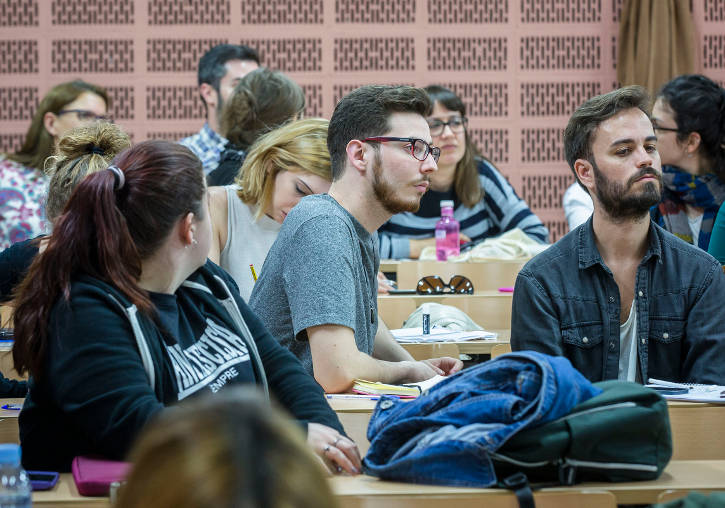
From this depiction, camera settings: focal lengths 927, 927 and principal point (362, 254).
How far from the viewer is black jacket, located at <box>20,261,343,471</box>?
1734 mm

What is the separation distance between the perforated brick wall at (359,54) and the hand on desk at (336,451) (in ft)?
17.6

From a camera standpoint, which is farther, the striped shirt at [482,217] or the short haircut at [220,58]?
the short haircut at [220,58]

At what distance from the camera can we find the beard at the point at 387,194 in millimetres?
2795

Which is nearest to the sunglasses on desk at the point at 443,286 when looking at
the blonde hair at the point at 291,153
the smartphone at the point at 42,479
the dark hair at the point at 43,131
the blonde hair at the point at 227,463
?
the blonde hair at the point at 291,153

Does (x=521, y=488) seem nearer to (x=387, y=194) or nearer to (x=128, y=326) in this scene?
(x=128, y=326)

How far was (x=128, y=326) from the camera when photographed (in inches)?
72.3

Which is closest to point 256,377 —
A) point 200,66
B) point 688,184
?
point 688,184

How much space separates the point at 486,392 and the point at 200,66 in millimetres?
4975

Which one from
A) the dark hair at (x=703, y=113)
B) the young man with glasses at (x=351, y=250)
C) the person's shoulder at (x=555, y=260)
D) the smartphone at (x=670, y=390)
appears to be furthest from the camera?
the dark hair at (x=703, y=113)

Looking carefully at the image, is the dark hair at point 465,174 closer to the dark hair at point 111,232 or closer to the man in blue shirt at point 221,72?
the man in blue shirt at point 221,72

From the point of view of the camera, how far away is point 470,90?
23.2ft

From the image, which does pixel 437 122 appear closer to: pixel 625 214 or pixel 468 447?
pixel 625 214

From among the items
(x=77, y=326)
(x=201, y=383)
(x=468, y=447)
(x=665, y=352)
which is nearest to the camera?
(x=468, y=447)

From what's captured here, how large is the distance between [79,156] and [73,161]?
0.03m
